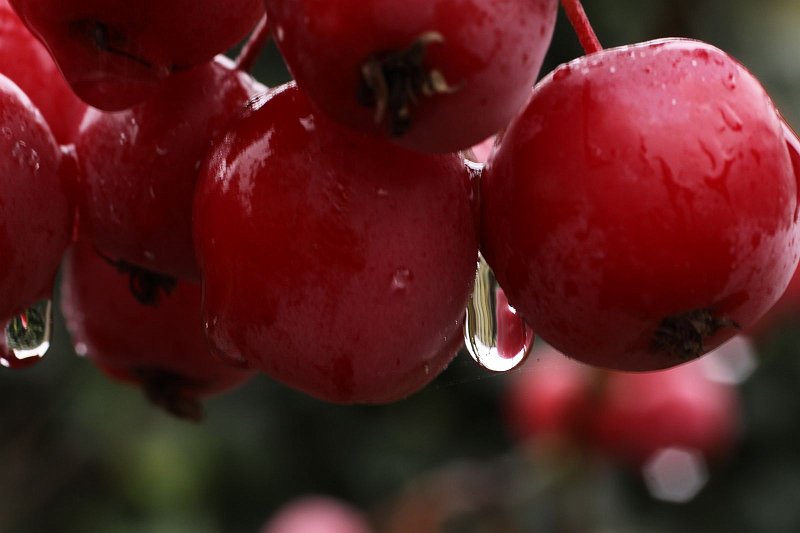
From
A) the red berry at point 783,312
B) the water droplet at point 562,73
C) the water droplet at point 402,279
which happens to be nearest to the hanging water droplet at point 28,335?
the water droplet at point 402,279

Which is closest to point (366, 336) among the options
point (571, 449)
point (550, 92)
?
point (550, 92)

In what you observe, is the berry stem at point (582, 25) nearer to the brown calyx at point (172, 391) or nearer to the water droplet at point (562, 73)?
the water droplet at point (562, 73)

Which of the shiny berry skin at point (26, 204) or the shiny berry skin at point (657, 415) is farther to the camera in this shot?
the shiny berry skin at point (657, 415)

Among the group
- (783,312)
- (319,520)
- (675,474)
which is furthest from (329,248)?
(675,474)

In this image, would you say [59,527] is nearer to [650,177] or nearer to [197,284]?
[197,284]

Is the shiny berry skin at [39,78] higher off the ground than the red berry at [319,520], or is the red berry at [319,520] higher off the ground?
the shiny berry skin at [39,78]

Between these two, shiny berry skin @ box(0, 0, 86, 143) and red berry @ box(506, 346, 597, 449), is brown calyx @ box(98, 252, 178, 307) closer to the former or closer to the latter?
shiny berry skin @ box(0, 0, 86, 143)
